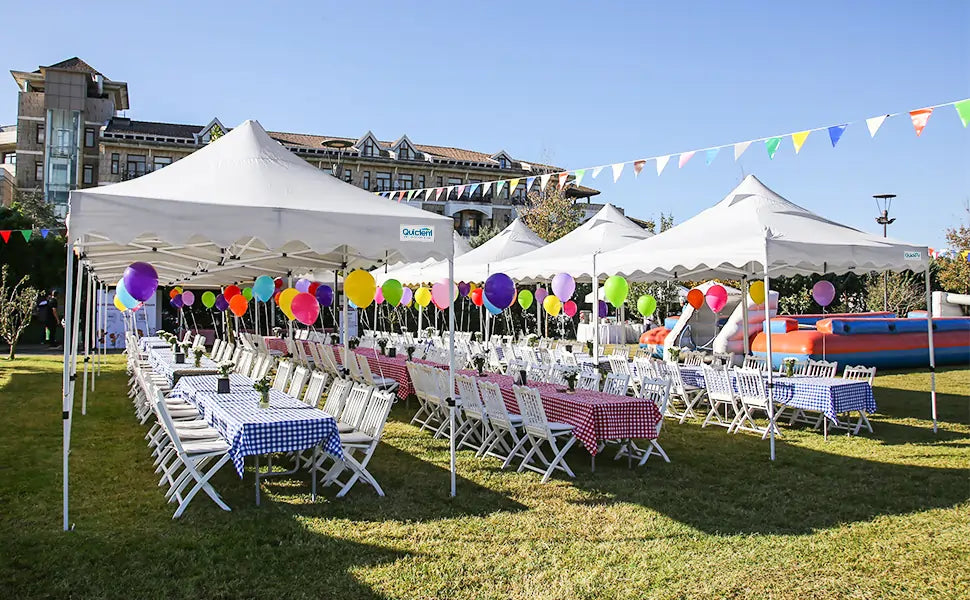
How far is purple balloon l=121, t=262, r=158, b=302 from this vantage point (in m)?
7.20

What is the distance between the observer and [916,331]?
14789 mm

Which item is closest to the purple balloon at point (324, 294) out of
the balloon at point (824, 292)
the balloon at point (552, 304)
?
the balloon at point (552, 304)

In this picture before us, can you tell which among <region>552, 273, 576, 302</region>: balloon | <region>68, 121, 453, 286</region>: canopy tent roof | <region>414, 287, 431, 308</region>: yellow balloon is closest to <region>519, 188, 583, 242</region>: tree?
<region>414, 287, 431, 308</region>: yellow balloon

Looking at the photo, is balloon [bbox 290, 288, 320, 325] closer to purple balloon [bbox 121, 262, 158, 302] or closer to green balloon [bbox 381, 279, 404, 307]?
purple balloon [bbox 121, 262, 158, 302]

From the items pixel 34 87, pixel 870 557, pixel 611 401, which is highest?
pixel 34 87

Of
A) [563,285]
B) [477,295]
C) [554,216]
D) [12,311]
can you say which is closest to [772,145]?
[563,285]

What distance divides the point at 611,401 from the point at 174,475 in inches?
151

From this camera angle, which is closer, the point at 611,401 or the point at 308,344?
the point at 611,401

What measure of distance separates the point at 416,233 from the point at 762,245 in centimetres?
387

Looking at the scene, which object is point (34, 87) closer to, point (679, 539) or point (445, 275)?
point (445, 275)

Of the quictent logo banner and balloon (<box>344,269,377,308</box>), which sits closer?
the quictent logo banner

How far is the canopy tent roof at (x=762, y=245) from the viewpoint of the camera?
25.6 feet

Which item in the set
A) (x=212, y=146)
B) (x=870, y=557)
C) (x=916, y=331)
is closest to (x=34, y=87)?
(x=212, y=146)

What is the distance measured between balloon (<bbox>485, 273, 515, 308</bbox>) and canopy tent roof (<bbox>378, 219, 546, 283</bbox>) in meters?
3.44
